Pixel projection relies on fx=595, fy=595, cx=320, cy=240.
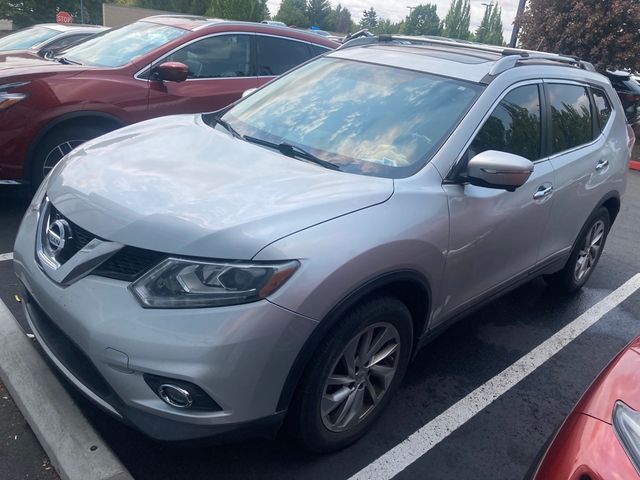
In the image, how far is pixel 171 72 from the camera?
536 centimetres

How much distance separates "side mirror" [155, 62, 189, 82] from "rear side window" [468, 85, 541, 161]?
124 inches

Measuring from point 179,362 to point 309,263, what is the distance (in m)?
0.59

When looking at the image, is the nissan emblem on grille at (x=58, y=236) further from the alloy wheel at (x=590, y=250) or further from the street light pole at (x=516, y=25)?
the street light pole at (x=516, y=25)

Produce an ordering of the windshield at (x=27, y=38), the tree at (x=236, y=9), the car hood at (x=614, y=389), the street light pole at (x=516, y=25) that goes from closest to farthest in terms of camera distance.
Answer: the car hood at (x=614, y=389) → the windshield at (x=27, y=38) → the street light pole at (x=516, y=25) → the tree at (x=236, y=9)

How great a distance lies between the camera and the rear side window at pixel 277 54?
250 inches

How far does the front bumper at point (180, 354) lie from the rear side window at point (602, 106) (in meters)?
3.33

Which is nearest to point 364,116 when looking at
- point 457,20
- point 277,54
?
point 277,54

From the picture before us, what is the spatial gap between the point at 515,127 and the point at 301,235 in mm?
1797

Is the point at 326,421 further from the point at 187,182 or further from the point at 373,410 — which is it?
Answer: the point at 187,182

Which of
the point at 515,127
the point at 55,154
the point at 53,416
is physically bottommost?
the point at 53,416

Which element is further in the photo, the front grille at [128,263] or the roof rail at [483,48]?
the roof rail at [483,48]

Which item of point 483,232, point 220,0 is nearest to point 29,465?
point 483,232

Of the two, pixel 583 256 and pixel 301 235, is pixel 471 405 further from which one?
pixel 583 256

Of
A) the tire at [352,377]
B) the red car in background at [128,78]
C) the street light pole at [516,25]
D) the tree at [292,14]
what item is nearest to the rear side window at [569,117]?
the tire at [352,377]
